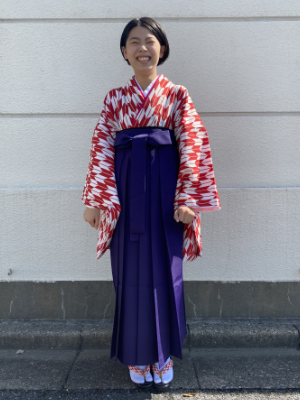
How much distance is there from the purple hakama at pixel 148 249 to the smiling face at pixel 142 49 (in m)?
0.35

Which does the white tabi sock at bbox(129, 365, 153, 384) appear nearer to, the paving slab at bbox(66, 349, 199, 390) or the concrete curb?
the paving slab at bbox(66, 349, 199, 390)

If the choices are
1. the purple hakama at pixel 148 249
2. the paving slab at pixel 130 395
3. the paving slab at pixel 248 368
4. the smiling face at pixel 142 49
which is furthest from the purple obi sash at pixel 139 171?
the paving slab at pixel 248 368

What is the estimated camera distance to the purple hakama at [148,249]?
201 cm

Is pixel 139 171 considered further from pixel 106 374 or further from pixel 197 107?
pixel 106 374

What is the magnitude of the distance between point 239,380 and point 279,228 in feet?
3.69

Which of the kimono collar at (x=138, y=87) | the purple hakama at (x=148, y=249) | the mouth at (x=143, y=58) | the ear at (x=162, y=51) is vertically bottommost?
the purple hakama at (x=148, y=249)

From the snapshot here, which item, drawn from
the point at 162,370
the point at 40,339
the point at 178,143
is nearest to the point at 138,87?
the point at 178,143

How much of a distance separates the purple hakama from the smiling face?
1.16ft

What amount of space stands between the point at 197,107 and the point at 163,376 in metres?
1.85

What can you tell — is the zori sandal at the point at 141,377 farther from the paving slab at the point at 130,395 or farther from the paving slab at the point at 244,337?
the paving slab at the point at 244,337

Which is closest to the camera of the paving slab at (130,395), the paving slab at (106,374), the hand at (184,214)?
the hand at (184,214)

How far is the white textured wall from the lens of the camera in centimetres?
260

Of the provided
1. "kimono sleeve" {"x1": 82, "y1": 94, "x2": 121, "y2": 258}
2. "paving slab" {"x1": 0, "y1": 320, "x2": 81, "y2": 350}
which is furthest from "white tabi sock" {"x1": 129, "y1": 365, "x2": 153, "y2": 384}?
"kimono sleeve" {"x1": 82, "y1": 94, "x2": 121, "y2": 258}

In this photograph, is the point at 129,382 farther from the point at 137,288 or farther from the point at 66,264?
the point at 66,264
